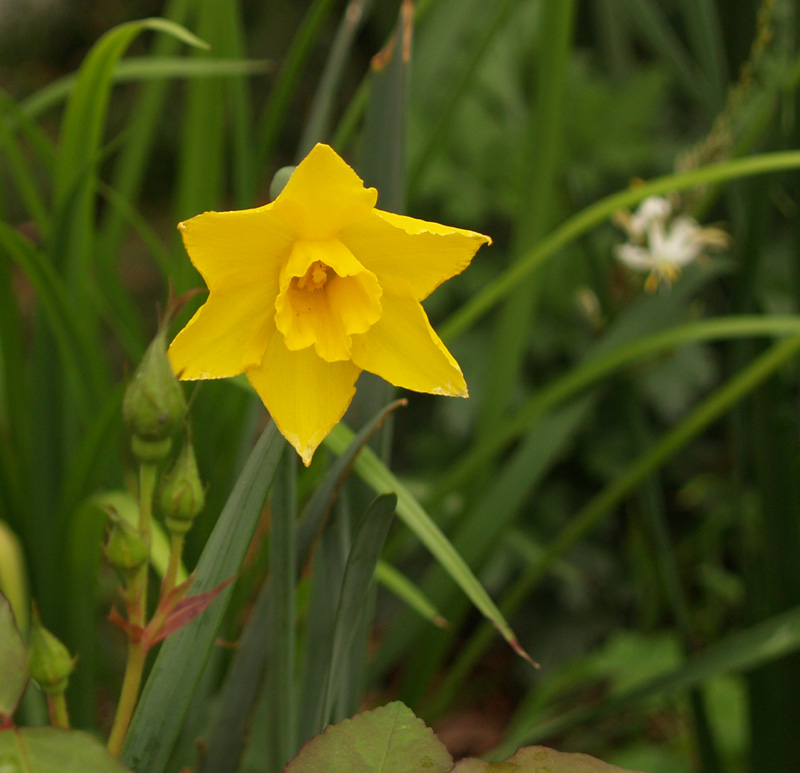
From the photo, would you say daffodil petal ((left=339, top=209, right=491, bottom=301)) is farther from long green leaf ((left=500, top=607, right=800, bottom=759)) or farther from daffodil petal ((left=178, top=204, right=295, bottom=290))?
long green leaf ((left=500, top=607, right=800, bottom=759))

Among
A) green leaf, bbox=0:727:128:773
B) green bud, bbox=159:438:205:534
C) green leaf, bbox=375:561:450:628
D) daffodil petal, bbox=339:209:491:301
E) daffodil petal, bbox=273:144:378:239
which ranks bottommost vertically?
green leaf, bbox=375:561:450:628

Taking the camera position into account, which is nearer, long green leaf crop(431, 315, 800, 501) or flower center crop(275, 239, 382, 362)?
flower center crop(275, 239, 382, 362)

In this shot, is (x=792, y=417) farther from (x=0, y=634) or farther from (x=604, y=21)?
(x=0, y=634)

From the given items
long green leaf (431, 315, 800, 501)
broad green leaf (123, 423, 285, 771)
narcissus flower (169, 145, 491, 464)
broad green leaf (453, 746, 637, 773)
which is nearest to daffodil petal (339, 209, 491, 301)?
narcissus flower (169, 145, 491, 464)

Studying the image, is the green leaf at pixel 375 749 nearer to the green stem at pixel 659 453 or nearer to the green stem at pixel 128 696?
the green stem at pixel 128 696

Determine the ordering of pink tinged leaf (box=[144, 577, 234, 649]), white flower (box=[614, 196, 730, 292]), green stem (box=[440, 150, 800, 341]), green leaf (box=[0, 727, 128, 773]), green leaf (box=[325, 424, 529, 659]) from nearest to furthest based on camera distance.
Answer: green leaf (box=[0, 727, 128, 773]) < pink tinged leaf (box=[144, 577, 234, 649]) < green leaf (box=[325, 424, 529, 659]) < green stem (box=[440, 150, 800, 341]) < white flower (box=[614, 196, 730, 292])

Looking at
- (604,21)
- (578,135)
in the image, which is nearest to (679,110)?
(578,135)

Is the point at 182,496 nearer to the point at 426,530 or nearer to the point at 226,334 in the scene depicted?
the point at 226,334

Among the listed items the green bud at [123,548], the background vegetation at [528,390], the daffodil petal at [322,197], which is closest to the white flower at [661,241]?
the background vegetation at [528,390]
